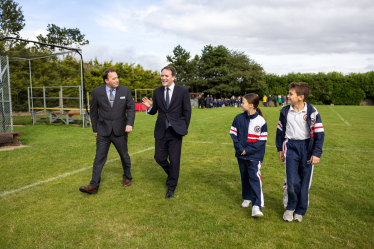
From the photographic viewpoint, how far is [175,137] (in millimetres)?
4375

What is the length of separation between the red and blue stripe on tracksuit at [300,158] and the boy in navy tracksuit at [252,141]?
0.28 meters

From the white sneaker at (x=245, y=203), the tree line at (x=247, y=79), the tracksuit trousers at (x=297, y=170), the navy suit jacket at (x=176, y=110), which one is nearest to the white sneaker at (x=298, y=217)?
the tracksuit trousers at (x=297, y=170)

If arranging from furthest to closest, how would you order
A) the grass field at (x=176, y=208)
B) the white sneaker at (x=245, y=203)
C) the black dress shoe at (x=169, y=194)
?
the black dress shoe at (x=169, y=194) < the white sneaker at (x=245, y=203) < the grass field at (x=176, y=208)

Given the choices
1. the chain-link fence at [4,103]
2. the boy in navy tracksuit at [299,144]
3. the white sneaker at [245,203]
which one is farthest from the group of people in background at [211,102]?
the boy in navy tracksuit at [299,144]

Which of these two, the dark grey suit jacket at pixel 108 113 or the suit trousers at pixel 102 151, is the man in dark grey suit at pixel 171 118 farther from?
the suit trousers at pixel 102 151

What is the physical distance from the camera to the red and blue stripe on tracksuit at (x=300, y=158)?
327cm

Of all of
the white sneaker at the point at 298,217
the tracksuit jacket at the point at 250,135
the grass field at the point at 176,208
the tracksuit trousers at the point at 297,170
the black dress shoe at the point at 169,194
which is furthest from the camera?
the black dress shoe at the point at 169,194

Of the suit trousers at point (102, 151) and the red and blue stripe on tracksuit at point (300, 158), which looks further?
the suit trousers at point (102, 151)

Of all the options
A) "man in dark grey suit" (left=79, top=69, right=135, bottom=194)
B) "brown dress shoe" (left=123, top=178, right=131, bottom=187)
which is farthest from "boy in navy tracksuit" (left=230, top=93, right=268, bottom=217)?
"brown dress shoe" (left=123, top=178, right=131, bottom=187)

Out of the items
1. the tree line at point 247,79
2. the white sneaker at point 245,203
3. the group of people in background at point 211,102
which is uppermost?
the tree line at point 247,79

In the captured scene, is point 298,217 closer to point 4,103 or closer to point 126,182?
point 126,182

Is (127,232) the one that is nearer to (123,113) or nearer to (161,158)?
(161,158)

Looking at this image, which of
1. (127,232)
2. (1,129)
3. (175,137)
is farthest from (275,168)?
(1,129)

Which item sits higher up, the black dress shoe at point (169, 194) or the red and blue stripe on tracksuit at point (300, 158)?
the red and blue stripe on tracksuit at point (300, 158)
